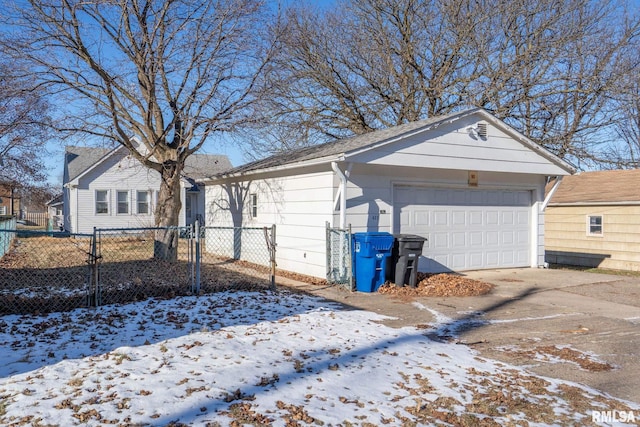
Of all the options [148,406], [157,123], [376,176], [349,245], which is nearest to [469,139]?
[376,176]

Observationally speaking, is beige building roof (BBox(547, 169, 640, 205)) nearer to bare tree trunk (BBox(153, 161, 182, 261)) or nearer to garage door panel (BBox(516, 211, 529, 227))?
garage door panel (BBox(516, 211, 529, 227))

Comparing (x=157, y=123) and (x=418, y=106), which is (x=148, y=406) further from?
(x=418, y=106)

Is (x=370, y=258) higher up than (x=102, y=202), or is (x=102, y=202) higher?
(x=102, y=202)

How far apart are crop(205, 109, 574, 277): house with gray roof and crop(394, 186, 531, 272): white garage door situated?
3 cm

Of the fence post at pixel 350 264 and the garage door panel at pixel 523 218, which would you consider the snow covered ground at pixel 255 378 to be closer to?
the fence post at pixel 350 264

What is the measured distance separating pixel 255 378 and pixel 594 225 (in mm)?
15864

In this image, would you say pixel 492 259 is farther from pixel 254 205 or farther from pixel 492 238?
pixel 254 205

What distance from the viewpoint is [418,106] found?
20.0m

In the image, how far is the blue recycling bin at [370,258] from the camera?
9531 millimetres

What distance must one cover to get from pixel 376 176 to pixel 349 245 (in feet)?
6.75

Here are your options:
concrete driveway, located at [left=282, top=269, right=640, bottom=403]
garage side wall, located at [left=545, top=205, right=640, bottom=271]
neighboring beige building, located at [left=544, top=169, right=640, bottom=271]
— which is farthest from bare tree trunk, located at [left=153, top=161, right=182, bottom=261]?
garage side wall, located at [left=545, top=205, right=640, bottom=271]

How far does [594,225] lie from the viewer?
16.8m

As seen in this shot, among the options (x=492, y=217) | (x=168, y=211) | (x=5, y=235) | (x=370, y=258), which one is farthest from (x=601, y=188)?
(x=5, y=235)

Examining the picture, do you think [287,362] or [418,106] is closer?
[287,362]
